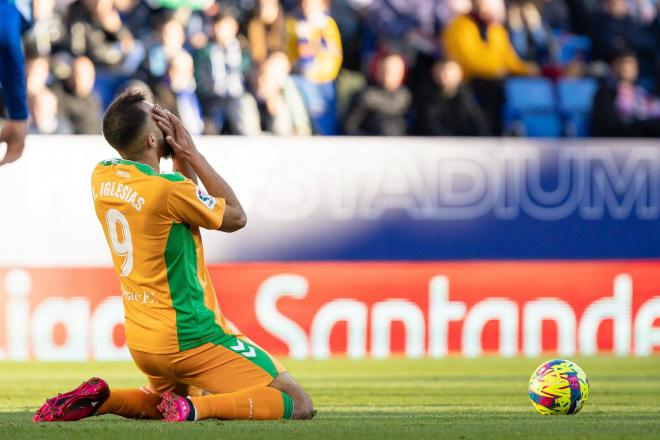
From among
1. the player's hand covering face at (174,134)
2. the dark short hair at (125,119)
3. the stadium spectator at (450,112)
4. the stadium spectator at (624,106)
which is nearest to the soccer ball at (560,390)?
the player's hand covering face at (174,134)

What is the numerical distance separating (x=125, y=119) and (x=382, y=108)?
821 centimetres

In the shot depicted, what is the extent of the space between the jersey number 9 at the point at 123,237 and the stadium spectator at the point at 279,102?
7646mm

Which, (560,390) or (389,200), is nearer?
(560,390)

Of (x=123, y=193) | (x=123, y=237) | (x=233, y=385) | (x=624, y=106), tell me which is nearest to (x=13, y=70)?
(x=123, y=193)

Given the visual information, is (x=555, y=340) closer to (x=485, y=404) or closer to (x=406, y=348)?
(x=406, y=348)

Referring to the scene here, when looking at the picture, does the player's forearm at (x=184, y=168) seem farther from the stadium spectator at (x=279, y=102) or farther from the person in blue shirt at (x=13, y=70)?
the stadium spectator at (x=279, y=102)

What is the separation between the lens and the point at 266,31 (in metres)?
15.1

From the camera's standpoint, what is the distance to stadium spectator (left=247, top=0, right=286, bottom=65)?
49.1 ft

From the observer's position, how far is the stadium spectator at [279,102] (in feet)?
46.9

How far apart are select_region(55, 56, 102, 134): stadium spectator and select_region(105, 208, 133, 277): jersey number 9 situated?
23.5 feet

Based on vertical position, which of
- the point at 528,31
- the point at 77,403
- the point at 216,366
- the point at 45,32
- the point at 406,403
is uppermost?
the point at 528,31

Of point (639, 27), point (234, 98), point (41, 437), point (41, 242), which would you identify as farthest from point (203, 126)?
point (41, 437)

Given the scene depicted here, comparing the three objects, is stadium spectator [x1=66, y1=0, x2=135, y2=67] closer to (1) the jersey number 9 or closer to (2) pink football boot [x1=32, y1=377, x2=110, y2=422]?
(1) the jersey number 9

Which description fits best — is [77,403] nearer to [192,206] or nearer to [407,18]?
[192,206]
